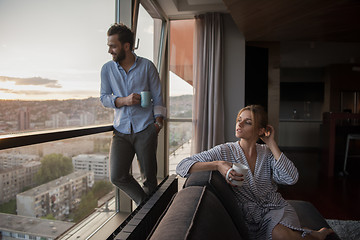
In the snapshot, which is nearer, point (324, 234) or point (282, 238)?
point (282, 238)

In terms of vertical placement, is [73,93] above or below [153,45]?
below

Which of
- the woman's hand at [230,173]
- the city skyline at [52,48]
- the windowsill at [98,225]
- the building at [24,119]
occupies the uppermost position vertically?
the city skyline at [52,48]

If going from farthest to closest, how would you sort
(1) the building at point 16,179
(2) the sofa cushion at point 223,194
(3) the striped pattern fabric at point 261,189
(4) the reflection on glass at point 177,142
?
1. (4) the reflection on glass at point 177,142
2. (3) the striped pattern fabric at point 261,189
3. (1) the building at point 16,179
4. (2) the sofa cushion at point 223,194

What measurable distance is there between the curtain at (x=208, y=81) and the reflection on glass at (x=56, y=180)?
213 centimetres

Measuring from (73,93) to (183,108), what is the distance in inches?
113

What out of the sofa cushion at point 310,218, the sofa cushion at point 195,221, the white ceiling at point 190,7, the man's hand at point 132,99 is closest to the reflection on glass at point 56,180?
the man's hand at point 132,99

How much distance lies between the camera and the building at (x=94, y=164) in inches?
83.8

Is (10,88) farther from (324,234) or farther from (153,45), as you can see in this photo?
(153,45)

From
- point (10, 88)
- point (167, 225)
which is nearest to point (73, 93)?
point (10, 88)

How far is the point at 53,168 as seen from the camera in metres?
1.80

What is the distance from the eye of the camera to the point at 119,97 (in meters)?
2.11

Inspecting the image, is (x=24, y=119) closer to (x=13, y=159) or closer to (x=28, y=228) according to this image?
(x=13, y=159)

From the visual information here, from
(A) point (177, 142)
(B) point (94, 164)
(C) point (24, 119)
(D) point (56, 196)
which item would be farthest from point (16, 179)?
(A) point (177, 142)

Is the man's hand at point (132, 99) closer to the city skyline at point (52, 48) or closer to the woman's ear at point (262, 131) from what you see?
the city skyline at point (52, 48)
